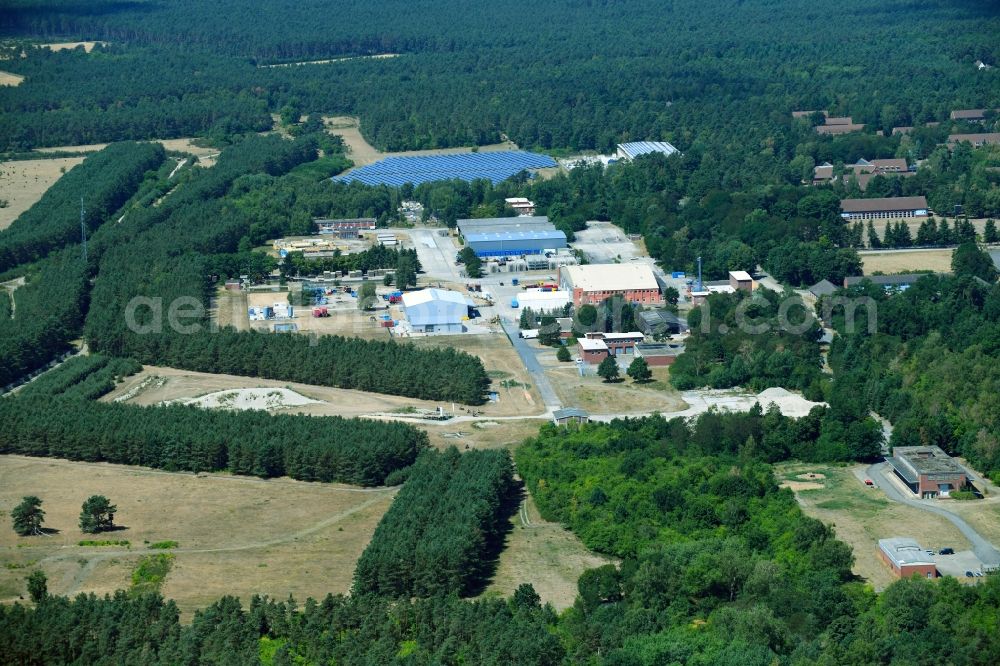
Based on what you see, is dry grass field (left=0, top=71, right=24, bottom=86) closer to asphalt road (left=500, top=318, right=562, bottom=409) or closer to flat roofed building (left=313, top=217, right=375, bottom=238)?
flat roofed building (left=313, top=217, right=375, bottom=238)

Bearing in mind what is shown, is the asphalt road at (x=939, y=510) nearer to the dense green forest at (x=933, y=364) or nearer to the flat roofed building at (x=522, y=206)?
the dense green forest at (x=933, y=364)

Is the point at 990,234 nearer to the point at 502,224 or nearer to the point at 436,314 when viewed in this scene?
the point at 502,224

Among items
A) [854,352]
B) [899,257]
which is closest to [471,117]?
[899,257]

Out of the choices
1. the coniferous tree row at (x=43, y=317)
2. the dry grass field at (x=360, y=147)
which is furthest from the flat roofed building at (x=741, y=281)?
the dry grass field at (x=360, y=147)

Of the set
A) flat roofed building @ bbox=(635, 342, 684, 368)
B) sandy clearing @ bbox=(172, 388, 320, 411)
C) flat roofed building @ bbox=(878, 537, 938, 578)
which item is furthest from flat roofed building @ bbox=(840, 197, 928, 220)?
flat roofed building @ bbox=(878, 537, 938, 578)

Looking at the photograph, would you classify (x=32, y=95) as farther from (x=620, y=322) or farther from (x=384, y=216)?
(x=620, y=322)

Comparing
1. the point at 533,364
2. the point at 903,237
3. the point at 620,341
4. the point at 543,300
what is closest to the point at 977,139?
the point at 903,237
